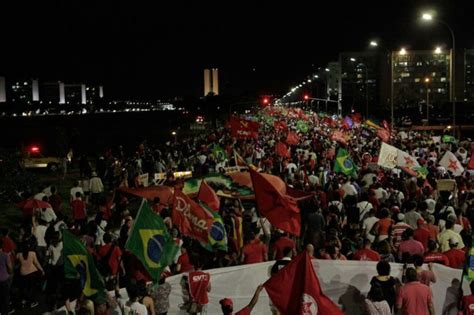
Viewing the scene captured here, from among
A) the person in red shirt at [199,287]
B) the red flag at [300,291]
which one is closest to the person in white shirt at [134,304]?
the person in red shirt at [199,287]

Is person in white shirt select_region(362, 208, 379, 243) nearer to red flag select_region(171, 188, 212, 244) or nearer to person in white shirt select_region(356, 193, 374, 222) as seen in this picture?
person in white shirt select_region(356, 193, 374, 222)

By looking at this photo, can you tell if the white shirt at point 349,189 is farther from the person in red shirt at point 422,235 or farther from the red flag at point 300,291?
the red flag at point 300,291

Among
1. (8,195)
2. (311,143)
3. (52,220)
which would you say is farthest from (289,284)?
(311,143)

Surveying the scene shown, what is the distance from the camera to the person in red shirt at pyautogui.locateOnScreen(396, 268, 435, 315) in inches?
285

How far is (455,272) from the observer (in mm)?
8281

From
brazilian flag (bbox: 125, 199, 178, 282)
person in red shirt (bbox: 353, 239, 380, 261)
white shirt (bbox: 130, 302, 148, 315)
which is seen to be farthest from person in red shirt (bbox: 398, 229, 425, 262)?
white shirt (bbox: 130, 302, 148, 315)

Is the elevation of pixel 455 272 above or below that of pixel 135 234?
below

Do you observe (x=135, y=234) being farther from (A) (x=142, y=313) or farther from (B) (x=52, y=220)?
(B) (x=52, y=220)

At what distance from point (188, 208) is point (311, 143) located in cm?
2061

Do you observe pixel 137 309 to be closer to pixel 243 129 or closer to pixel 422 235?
pixel 422 235

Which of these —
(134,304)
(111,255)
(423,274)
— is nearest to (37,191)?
(111,255)

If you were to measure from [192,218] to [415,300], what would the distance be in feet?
12.5

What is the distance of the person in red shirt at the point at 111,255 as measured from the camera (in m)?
9.31

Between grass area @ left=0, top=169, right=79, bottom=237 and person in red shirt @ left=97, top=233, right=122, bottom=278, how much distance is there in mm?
5390
